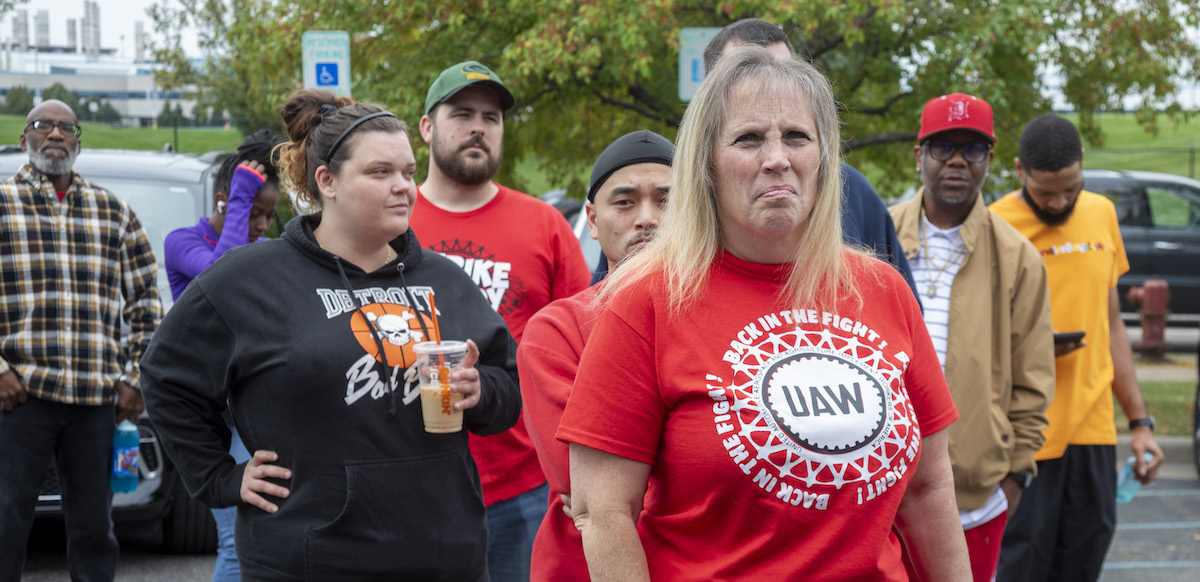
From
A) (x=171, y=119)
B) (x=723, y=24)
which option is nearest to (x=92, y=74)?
(x=171, y=119)

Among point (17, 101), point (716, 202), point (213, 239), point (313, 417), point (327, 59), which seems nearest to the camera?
point (716, 202)

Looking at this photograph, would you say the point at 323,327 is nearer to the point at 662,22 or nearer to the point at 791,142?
→ the point at 791,142

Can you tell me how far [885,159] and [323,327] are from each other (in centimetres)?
930

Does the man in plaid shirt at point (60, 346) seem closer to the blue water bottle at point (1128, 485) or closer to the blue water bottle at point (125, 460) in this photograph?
the blue water bottle at point (125, 460)

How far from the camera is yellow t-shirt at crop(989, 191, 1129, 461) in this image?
4348mm

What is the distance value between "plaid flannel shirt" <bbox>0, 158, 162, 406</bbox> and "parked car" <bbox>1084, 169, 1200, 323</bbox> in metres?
13.7

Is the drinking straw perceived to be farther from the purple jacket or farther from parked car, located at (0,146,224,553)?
parked car, located at (0,146,224,553)

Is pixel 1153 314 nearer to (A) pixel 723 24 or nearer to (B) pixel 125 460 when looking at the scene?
(A) pixel 723 24

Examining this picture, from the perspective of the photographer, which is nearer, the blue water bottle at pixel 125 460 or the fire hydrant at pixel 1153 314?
the blue water bottle at pixel 125 460

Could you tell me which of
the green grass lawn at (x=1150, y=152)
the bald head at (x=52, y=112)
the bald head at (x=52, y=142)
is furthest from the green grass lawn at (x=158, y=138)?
the green grass lawn at (x=1150, y=152)

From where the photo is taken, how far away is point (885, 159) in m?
11.2

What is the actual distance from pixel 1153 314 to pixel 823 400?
12572mm

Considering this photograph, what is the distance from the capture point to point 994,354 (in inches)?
149

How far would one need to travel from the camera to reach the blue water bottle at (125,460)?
16.5ft
